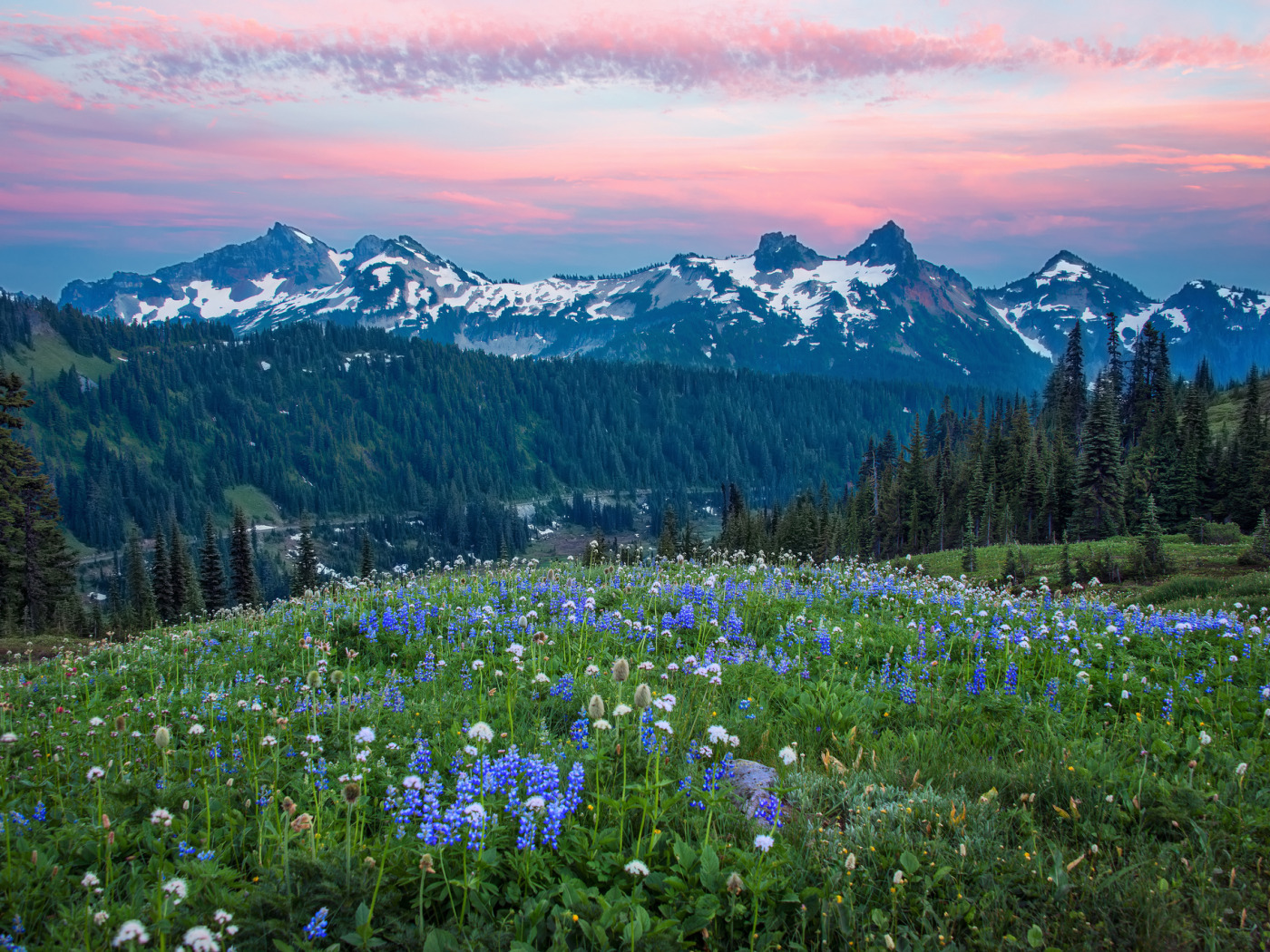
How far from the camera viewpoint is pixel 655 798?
496 cm

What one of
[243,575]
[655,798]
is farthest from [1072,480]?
[243,575]

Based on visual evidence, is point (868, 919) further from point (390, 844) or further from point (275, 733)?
point (275, 733)

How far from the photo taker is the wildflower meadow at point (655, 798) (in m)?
4.06

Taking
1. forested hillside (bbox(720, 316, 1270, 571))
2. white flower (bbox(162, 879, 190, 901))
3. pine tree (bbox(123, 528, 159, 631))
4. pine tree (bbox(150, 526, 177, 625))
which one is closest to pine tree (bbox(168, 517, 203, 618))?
pine tree (bbox(150, 526, 177, 625))

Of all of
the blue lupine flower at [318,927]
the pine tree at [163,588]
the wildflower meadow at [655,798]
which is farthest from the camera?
the pine tree at [163,588]

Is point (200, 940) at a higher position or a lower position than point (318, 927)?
higher

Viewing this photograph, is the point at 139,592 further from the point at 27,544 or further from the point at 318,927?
the point at 318,927

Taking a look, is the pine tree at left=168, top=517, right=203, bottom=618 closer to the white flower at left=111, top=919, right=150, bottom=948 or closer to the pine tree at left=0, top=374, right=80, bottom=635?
the pine tree at left=0, top=374, right=80, bottom=635

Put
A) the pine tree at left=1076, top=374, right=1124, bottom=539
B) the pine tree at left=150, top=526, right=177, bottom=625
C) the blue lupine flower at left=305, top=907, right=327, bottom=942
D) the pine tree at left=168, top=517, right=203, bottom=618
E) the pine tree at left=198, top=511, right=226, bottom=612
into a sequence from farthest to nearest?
the pine tree at left=198, top=511, right=226, bottom=612 → the pine tree at left=150, top=526, right=177, bottom=625 → the pine tree at left=168, top=517, right=203, bottom=618 → the pine tree at left=1076, top=374, right=1124, bottom=539 → the blue lupine flower at left=305, top=907, right=327, bottom=942

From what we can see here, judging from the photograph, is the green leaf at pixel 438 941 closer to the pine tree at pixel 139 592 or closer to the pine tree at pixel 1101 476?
the pine tree at pixel 1101 476

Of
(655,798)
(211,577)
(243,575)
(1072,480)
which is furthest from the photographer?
(211,577)

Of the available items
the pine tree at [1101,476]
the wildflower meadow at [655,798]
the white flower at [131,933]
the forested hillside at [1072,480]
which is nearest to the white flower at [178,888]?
the wildflower meadow at [655,798]

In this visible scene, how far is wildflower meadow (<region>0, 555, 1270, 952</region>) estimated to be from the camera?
406cm

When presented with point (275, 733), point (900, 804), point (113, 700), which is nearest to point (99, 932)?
point (275, 733)
